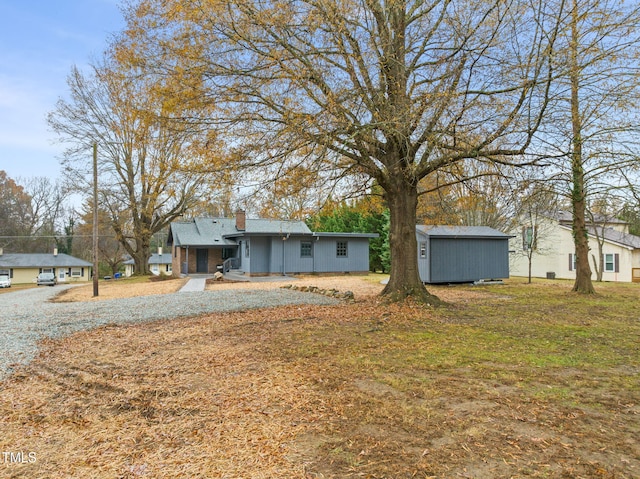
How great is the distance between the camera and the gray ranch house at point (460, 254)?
60.9 ft

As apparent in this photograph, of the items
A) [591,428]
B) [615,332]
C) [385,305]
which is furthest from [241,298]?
[591,428]

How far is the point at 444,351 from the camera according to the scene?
5.80 metres

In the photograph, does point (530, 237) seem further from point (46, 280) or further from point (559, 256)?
point (46, 280)

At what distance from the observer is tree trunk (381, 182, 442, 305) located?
34.1ft

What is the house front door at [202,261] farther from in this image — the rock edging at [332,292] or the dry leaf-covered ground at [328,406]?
the dry leaf-covered ground at [328,406]

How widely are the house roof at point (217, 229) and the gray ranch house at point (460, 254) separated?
8896mm

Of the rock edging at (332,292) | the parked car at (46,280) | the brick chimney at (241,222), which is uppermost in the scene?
the brick chimney at (241,222)

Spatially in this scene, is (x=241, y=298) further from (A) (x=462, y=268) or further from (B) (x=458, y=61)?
(A) (x=462, y=268)

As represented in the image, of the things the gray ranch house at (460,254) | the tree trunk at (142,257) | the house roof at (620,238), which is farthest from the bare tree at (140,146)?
the house roof at (620,238)

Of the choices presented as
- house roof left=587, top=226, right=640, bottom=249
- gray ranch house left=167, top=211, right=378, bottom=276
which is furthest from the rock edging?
house roof left=587, top=226, right=640, bottom=249

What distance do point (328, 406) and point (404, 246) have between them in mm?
7267

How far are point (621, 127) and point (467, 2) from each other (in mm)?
4648

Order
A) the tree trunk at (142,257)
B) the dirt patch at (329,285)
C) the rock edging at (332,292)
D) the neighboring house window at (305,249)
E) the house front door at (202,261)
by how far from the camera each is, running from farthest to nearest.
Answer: the tree trunk at (142,257) → the house front door at (202,261) → the neighboring house window at (305,249) → the dirt patch at (329,285) → the rock edging at (332,292)

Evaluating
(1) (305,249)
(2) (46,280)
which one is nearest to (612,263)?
(1) (305,249)
